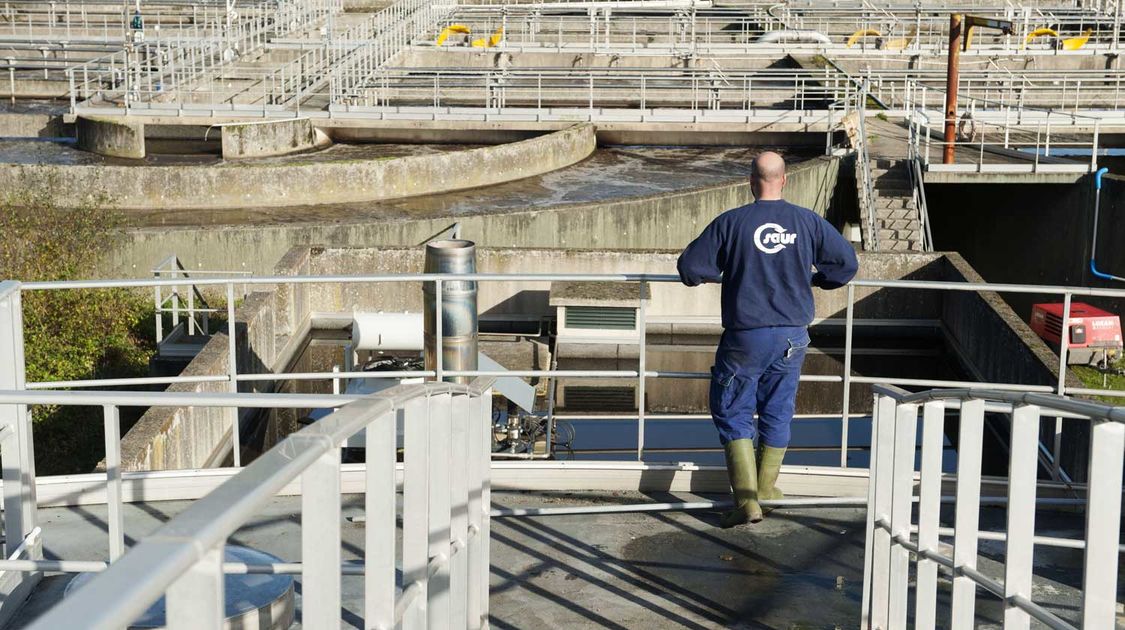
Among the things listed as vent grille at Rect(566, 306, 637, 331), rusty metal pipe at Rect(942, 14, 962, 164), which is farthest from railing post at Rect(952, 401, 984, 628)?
rusty metal pipe at Rect(942, 14, 962, 164)

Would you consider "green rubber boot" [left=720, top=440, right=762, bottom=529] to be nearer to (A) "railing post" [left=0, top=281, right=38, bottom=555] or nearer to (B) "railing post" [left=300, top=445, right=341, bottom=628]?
(A) "railing post" [left=0, top=281, right=38, bottom=555]

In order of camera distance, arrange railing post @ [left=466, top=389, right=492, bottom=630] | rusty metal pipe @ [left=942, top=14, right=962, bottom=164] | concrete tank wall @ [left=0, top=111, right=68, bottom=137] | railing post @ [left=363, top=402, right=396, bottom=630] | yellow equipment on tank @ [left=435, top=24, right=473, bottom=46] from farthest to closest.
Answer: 1. yellow equipment on tank @ [left=435, top=24, right=473, bottom=46]
2. concrete tank wall @ [left=0, top=111, right=68, bottom=137]
3. rusty metal pipe @ [left=942, top=14, right=962, bottom=164]
4. railing post @ [left=466, top=389, right=492, bottom=630]
5. railing post @ [left=363, top=402, right=396, bottom=630]

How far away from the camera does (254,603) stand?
3865 millimetres

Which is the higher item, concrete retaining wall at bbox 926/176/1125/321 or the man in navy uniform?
the man in navy uniform

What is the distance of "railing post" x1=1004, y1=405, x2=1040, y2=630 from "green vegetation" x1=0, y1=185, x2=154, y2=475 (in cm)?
1237

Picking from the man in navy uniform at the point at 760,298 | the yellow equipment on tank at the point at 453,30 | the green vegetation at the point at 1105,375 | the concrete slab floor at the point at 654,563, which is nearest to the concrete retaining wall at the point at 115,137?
the yellow equipment on tank at the point at 453,30

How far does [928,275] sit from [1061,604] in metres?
11.5

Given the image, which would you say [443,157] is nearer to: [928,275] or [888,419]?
[928,275]

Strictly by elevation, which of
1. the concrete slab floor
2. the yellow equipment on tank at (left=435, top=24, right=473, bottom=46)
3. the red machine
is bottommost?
the red machine

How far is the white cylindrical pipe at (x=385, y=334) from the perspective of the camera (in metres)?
14.5

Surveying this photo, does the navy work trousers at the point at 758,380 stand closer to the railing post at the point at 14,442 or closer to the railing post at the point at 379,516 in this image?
the railing post at the point at 14,442

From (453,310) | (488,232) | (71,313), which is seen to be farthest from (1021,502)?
(488,232)

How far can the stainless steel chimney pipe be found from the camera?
1041 cm

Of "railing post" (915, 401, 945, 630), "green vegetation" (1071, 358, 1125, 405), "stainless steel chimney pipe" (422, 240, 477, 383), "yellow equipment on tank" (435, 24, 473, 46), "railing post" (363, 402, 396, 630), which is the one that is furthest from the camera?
"yellow equipment on tank" (435, 24, 473, 46)
